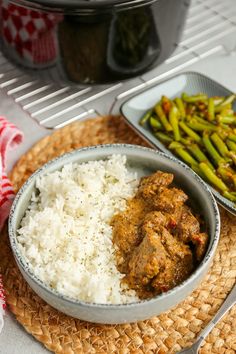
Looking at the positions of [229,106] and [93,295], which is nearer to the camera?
[93,295]

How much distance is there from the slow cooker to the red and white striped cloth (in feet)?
1.03

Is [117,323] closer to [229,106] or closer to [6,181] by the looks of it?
[6,181]

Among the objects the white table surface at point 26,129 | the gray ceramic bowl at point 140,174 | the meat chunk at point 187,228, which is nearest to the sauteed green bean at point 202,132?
the gray ceramic bowl at point 140,174

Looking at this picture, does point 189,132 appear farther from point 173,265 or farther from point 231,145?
point 173,265

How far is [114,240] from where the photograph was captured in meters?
2.20

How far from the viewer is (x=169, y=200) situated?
2.25 m

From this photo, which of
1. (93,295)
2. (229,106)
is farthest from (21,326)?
(229,106)

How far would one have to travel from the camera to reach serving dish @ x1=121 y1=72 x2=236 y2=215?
2768 millimetres

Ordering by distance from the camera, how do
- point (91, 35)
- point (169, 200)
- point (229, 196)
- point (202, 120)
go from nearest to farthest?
point (169, 200) < point (229, 196) < point (91, 35) < point (202, 120)

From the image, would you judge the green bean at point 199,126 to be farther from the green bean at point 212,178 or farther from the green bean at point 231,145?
the green bean at point 212,178

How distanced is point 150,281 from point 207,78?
50.4 inches

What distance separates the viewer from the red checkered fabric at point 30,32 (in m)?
2.52

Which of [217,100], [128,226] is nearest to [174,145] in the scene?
[217,100]

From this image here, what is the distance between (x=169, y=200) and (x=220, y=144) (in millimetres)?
494
